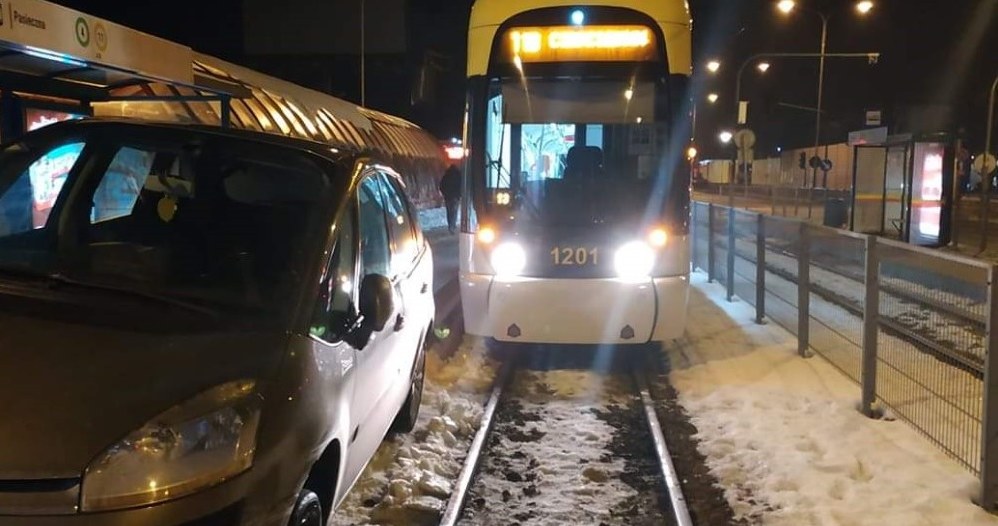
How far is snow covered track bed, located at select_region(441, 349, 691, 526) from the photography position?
5.02 m

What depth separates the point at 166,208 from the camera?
14.4ft

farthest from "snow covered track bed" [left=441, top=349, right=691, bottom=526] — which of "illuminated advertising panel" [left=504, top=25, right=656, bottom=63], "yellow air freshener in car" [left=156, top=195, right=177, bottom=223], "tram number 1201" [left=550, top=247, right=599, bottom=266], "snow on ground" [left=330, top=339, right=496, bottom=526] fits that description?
"illuminated advertising panel" [left=504, top=25, right=656, bottom=63]

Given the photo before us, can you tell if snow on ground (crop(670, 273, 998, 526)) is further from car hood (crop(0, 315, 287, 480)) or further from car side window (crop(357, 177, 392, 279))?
car hood (crop(0, 315, 287, 480))

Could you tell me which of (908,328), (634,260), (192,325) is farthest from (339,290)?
(634,260)

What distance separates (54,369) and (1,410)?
9.2 inches

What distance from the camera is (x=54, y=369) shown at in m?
2.94

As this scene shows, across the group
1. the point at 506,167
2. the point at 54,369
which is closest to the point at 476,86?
the point at 506,167

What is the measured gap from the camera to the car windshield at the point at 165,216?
3.85 metres

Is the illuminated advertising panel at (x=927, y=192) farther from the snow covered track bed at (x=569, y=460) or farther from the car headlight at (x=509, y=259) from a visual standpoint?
the car headlight at (x=509, y=259)

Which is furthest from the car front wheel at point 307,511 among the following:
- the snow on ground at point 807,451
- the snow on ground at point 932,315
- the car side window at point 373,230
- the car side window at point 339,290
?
the snow on ground at point 932,315

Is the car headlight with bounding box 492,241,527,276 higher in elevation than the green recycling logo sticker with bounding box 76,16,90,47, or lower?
lower

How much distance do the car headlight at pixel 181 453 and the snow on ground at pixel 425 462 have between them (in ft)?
Answer: 5.71

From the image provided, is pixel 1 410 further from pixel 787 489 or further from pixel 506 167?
pixel 506 167

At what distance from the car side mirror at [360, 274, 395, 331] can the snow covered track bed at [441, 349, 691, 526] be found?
1.23m
